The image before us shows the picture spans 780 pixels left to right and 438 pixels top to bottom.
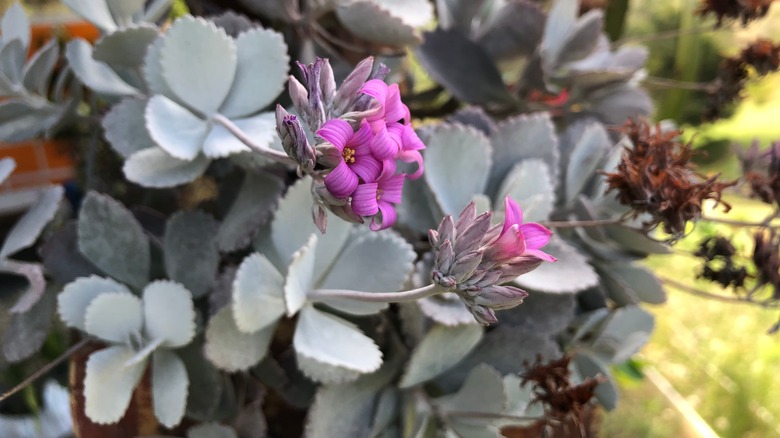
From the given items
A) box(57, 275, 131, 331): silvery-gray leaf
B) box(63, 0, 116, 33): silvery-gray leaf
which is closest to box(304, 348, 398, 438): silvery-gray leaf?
box(57, 275, 131, 331): silvery-gray leaf

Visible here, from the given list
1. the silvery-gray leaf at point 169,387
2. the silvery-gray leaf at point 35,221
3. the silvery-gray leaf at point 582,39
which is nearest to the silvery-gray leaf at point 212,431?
the silvery-gray leaf at point 169,387

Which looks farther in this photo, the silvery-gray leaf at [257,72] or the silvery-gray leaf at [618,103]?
the silvery-gray leaf at [618,103]

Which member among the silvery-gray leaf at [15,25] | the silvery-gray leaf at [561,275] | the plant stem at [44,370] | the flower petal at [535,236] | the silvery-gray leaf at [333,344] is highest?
the flower petal at [535,236]

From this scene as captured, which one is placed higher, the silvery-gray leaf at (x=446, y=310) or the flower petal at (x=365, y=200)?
the flower petal at (x=365, y=200)

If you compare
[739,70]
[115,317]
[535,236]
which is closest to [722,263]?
[739,70]

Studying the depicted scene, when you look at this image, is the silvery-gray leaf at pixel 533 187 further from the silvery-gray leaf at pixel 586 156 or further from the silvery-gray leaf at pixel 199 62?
the silvery-gray leaf at pixel 199 62

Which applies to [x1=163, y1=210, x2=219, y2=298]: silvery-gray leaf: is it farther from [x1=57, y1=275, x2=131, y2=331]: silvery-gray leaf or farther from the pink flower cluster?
the pink flower cluster
